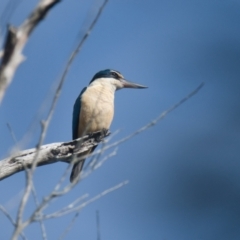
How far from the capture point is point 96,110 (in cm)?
684

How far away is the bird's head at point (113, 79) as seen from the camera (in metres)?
7.75

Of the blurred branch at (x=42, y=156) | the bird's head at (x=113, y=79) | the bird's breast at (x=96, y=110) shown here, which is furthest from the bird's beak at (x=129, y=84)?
the blurred branch at (x=42, y=156)

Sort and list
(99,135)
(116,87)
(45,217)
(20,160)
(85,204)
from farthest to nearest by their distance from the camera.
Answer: (116,87)
(99,135)
(20,160)
(85,204)
(45,217)

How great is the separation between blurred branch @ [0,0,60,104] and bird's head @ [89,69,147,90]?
5517 mm

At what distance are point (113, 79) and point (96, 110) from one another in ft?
3.66

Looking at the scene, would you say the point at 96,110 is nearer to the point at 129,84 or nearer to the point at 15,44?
the point at 129,84

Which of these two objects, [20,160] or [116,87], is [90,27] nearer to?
[20,160]

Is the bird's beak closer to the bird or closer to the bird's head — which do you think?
the bird's head

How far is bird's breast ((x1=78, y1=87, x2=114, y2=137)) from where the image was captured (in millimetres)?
6785

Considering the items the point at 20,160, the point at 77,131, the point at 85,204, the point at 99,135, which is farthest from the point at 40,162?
the point at 77,131

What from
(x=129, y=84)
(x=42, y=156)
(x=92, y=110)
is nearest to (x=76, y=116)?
(x=92, y=110)

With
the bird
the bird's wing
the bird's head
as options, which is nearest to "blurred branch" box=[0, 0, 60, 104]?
the bird

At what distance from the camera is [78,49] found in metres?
2.58

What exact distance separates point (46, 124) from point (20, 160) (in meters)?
2.06
